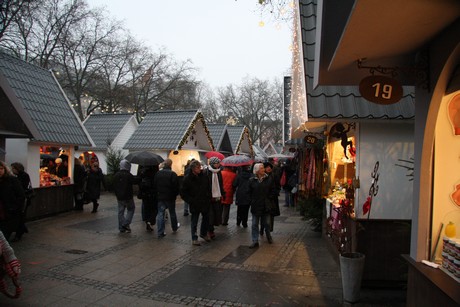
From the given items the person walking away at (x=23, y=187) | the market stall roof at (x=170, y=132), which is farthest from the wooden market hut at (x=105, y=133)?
the person walking away at (x=23, y=187)

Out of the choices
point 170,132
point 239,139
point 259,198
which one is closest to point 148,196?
point 259,198

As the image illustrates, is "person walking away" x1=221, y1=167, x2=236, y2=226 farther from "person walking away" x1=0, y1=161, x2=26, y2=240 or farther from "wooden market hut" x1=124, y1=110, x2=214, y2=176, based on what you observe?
"wooden market hut" x1=124, y1=110, x2=214, y2=176

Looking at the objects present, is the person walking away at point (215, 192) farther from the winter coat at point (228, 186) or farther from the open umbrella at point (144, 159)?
the open umbrella at point (144, 159)

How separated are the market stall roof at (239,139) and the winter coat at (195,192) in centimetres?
2048

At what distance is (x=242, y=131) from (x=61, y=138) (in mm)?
20073

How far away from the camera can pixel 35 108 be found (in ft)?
41.3

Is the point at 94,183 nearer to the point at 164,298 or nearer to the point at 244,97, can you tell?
the point at 164,298

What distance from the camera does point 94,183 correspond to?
13578 mm

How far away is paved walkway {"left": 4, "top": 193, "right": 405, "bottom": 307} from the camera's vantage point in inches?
219

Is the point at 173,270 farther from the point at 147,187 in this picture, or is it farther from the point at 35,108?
the point at 35,108

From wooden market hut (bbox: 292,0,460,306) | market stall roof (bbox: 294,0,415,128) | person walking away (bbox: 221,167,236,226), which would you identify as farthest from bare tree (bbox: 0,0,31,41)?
wooden market hut (bbox: 292,0,460,306)

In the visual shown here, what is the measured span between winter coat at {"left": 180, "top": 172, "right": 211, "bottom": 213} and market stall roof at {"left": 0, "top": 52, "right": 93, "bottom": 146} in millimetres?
5071

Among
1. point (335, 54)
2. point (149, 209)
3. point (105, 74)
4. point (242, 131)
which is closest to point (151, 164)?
point (149, 209)

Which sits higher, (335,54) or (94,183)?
(335,54)
